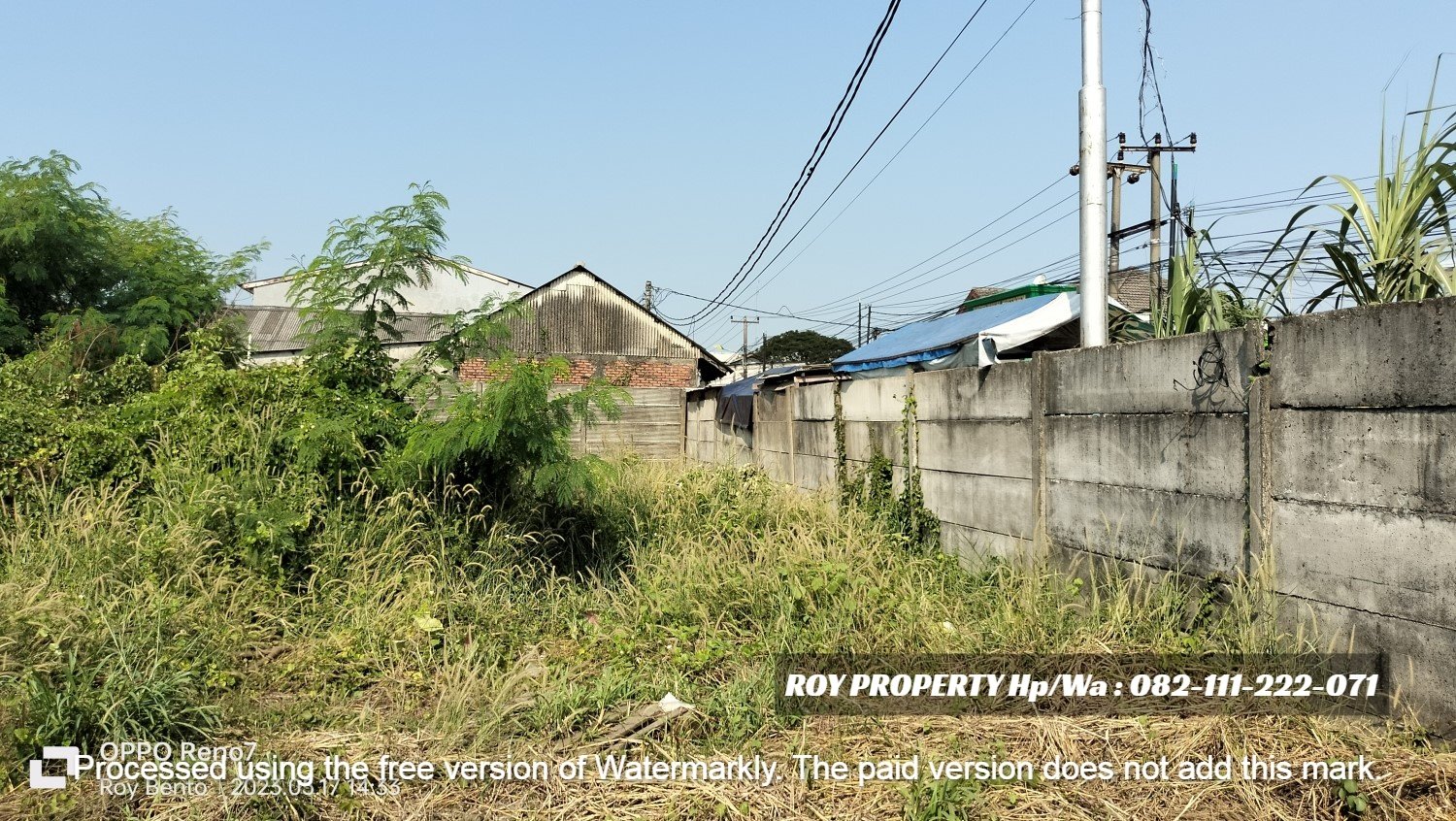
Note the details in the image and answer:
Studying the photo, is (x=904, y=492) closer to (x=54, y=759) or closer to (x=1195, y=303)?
(x=1195, y=303)

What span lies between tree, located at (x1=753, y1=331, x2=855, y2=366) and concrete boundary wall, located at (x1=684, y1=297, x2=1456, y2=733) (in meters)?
45.1

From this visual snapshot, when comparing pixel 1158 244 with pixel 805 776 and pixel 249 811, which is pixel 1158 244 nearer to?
pixel 805 776

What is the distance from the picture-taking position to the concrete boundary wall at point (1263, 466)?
286 cm

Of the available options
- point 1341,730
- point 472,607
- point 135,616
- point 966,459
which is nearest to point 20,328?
point 135,616

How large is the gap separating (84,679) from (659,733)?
2252 millimetres

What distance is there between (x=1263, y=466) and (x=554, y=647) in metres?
3.30

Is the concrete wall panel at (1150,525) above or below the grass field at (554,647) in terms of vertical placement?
above

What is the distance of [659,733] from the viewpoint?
3.44 meters

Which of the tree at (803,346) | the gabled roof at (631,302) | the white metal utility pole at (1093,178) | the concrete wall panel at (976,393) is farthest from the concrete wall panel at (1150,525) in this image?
the tree at (803,346)

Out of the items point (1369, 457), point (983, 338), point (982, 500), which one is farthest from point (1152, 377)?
point (983, 338)

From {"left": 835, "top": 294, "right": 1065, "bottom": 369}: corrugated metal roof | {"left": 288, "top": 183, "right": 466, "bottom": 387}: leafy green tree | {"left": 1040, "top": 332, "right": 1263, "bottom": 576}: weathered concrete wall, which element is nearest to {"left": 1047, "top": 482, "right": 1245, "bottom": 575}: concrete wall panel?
{"left": 1040, "top": 332, "right": 1263, "bottom": 576}: weathered concrete wall

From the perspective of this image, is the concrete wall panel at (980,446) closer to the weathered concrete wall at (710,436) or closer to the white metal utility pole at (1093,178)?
the white metal utility pole at (1093,178)

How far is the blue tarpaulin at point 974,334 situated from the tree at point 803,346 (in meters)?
42.1

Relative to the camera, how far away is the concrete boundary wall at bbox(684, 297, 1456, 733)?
286 cm
